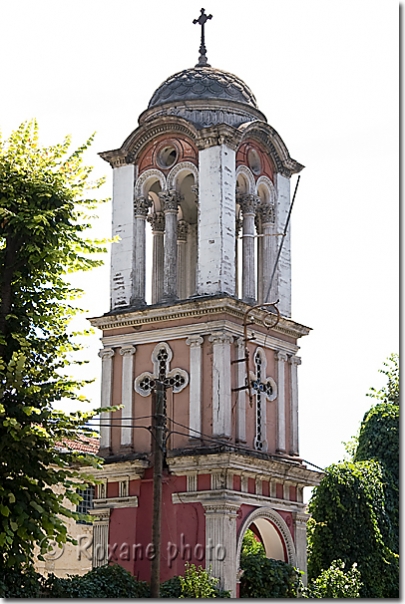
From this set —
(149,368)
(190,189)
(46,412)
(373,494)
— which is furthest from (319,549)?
(46,412)

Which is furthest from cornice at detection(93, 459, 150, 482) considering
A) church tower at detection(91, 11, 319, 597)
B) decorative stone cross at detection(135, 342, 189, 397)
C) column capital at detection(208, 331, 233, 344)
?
column capital at detection(208, 331, 233, 344)

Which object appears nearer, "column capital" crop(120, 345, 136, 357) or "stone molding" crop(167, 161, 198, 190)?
"column capital" crop(120, 345, 136, 357)

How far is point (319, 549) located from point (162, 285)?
10021mm

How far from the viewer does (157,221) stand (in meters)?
30.2

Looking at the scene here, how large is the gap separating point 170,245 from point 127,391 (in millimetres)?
3931

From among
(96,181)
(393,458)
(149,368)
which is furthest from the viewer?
(393,458)

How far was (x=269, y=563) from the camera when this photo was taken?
2664 cm

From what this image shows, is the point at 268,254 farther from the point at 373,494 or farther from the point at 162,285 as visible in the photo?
the point at 373,494

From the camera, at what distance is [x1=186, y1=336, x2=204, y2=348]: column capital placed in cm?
2700

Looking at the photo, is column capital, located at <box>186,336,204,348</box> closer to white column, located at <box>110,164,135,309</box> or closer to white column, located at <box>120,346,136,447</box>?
Result: white column, located at <box>120,346,136,447</box>

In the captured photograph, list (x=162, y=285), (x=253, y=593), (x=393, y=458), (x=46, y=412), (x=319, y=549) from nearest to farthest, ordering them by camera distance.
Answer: (x=46, y=412), (x=253, y=593), (x=162, y=285), (x=319, y=549), (x=393, y=458)

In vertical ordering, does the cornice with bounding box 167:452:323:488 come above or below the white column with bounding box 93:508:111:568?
above

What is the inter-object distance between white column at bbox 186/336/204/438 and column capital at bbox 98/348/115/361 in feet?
7.66

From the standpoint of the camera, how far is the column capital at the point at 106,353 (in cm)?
2844
